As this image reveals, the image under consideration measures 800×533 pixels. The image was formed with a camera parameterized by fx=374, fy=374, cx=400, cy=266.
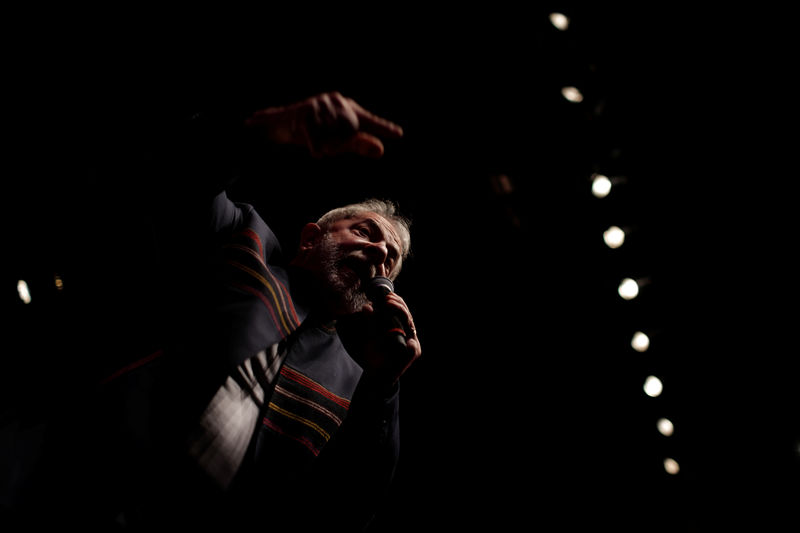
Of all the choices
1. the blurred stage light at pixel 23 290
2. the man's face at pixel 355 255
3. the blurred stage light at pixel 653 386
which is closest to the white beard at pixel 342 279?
the man's face at pixel 355 255

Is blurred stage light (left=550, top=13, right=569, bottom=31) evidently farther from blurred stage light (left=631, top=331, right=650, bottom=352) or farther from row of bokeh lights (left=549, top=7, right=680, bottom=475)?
blurred stage light (left=631, top=331, right=650, bottom=352)

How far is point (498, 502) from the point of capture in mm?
1774

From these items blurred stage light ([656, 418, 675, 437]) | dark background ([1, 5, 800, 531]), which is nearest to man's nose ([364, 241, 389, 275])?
dark background ([1, 5, 800, 531])

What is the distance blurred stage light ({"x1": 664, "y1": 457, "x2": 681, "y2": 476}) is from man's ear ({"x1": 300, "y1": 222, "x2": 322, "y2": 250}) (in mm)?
1380

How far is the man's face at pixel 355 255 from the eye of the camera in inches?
A: 52.8

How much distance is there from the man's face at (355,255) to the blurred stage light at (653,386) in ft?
3.02

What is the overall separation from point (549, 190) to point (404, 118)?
0.73 meters

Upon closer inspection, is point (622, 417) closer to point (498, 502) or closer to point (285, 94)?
point (498, 502)

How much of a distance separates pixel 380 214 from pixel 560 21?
3.23 feet

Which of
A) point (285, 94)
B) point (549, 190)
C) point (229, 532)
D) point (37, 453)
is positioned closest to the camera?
point (37, 453)

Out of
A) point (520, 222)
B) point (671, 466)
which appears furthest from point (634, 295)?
point (671, 466)

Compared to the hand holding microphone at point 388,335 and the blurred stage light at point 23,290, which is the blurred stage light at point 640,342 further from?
the blurred stage light at point 23,290

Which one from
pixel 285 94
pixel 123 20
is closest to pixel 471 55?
pixel 285 94

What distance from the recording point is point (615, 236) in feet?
3.71
